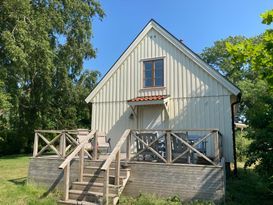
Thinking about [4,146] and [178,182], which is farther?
[4,146]

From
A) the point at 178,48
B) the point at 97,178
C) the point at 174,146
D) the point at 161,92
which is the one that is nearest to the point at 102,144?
the point at 97,178

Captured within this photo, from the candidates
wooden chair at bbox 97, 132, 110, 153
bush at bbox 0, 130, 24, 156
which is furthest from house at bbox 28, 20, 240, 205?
bush at bbox 0, 130, 24, 156

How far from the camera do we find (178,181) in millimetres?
7293

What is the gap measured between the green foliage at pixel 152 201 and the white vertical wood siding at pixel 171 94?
3.85 metres

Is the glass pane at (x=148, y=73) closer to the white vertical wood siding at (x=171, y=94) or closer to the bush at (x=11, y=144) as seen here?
the white vertical wood siding at (x=171, y=94)

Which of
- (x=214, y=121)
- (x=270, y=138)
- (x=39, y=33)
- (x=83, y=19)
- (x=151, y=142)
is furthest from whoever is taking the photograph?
(x=83, y=19)

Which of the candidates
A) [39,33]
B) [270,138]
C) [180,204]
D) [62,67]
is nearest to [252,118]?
[270,138]

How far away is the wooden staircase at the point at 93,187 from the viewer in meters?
7.20

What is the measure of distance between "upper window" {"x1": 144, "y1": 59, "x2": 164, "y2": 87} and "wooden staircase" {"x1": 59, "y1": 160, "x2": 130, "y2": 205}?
197 inches

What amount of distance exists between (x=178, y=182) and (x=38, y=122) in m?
Result: 15.7

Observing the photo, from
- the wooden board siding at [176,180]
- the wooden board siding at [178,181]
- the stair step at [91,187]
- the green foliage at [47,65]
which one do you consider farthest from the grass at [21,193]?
the green foliage at [47,65]

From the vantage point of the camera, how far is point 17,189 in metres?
8.54

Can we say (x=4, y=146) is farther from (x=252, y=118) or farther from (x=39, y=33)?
(x=252, y=118)

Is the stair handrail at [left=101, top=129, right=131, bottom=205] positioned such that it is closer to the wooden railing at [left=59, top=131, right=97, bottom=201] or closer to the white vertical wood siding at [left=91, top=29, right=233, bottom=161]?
the wooden railing at [left=59, top=131, right=97, bottom=201]
